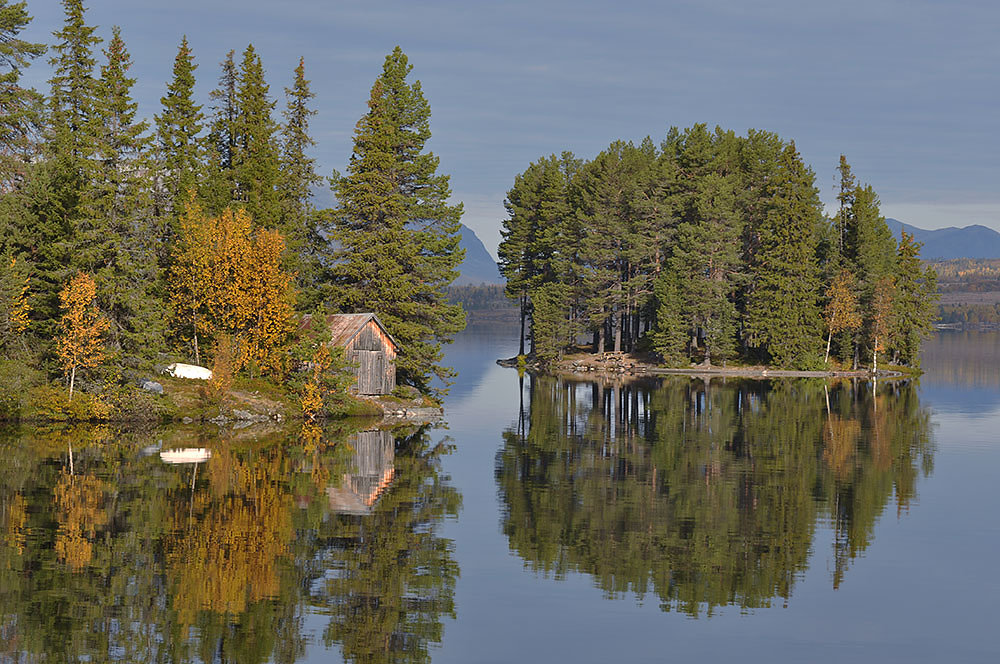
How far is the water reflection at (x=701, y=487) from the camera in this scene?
2517cm

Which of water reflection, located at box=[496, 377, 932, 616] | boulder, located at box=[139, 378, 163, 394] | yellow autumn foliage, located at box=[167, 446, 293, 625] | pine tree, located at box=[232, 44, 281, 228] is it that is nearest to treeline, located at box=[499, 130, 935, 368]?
water reflection, located at box=[496, 377, 932, 616]

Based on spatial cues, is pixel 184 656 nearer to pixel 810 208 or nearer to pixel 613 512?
pixel 613 512

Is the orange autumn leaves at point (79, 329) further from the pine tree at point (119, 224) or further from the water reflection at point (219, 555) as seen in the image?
the water reflection at point (219, 555)

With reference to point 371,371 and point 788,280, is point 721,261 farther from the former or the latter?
point 371,371

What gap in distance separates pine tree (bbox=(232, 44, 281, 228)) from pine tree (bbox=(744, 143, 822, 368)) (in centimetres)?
4883

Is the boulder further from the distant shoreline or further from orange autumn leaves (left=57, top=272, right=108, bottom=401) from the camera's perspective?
the distant shoreline

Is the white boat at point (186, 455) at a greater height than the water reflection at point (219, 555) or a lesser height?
greater

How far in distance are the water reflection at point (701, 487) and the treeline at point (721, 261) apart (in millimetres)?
29526

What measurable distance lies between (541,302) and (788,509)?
235ft

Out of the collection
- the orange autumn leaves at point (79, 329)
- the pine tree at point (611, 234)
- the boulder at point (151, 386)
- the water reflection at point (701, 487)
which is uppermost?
the pine tree at point (611, 234)

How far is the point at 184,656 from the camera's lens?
18.1 metres

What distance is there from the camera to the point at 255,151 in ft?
235

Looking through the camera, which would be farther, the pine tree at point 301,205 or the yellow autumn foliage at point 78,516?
the pine tree at point 301,205

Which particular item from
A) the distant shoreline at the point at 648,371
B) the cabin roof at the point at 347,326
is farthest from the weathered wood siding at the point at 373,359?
the distant shoreline at the point at 648,371
